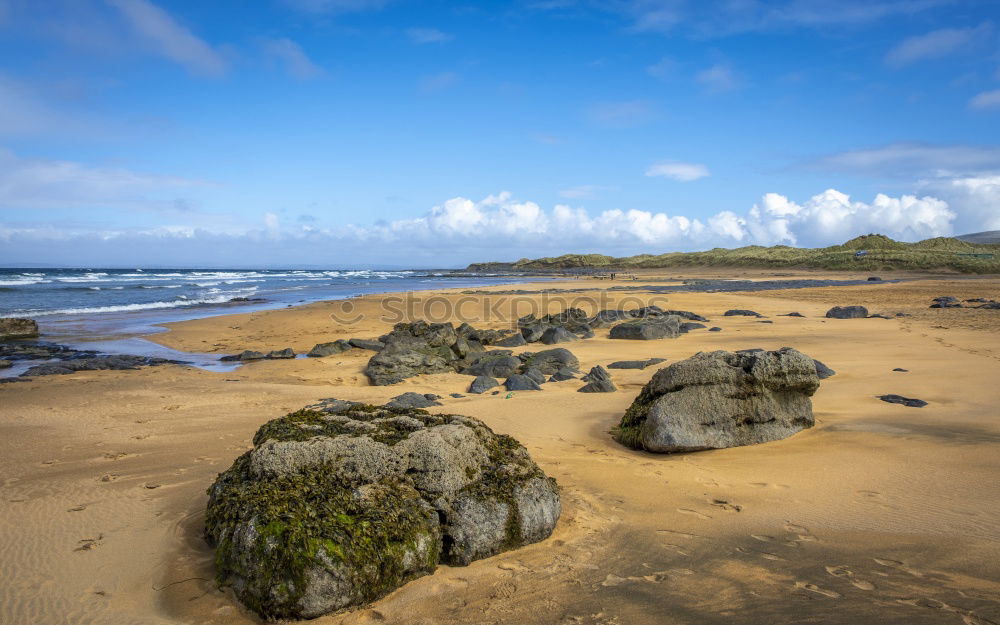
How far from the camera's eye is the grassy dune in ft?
194

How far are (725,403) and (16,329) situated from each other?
2432 centimetres

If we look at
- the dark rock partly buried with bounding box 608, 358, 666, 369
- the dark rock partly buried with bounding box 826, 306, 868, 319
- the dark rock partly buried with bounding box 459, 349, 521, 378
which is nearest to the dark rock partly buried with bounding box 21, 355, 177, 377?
the dark rock partly buried with bounding box 459, 349, 521, 378

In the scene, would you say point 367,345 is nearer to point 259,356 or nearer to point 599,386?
point 259,356

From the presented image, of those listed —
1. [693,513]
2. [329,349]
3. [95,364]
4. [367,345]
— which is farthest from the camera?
[367,345]

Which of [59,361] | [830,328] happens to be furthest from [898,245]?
[59,361]

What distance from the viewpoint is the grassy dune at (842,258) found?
59.1m

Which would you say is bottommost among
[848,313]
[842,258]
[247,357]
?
[247,357]

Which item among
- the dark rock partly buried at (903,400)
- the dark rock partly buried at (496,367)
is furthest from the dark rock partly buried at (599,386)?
the dark rock partly buried at (903,400)

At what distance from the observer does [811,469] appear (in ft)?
19.8

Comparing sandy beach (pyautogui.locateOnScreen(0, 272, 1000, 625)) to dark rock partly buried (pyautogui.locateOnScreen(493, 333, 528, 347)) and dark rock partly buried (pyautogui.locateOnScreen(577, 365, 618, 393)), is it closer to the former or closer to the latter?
dark rock partly buried (pyautogui.locateOnScreen(577, 365, 618, 393))

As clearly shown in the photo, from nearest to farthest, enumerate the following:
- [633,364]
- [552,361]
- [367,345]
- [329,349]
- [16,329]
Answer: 1. [633,364]
2. [552,361]
3. [329,349]
4. [367,345]
5. [16,329]

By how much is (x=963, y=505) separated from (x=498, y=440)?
3.94 metres

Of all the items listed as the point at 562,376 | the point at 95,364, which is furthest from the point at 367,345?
the point at 562,376

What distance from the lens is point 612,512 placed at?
16.9 feet
